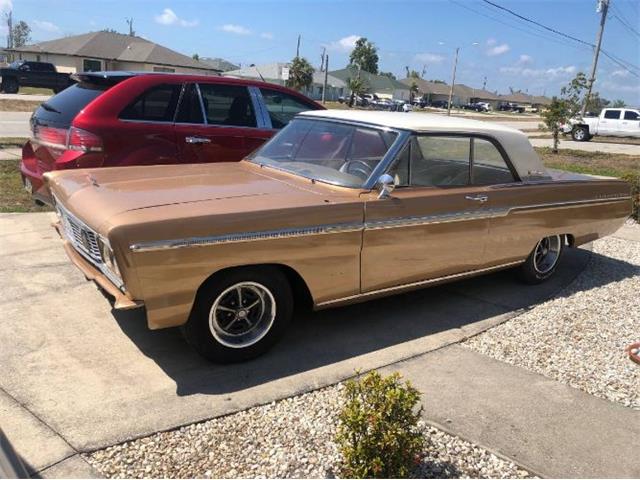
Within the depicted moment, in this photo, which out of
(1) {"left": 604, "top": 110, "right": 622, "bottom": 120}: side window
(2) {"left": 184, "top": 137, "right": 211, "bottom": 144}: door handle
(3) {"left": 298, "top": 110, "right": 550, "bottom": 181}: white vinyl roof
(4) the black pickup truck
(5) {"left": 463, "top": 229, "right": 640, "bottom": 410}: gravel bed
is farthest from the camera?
(1) {"left": 604, "top": 110, "right": 622, "bottom": 120}: side window

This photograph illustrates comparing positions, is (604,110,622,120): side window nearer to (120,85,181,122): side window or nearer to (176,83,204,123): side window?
(176,83,204,123): side window

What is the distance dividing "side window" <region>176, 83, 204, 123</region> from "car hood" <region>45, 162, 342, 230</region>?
1305 millimetres

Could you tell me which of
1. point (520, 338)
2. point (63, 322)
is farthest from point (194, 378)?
A: point (520, 338)

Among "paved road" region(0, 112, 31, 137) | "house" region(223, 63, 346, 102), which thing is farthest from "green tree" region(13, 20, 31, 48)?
"paved road" region(0, 112, 31, 137)

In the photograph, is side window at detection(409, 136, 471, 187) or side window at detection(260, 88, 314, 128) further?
side window at detection(260, 88, 314, 128)

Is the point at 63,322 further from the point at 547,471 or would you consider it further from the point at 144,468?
the point at 547,471

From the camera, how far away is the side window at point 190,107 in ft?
18.8

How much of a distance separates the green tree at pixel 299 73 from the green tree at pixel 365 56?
Result: 195ft

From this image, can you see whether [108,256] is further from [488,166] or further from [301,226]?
[488,166]

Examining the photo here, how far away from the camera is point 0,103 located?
23078 mm

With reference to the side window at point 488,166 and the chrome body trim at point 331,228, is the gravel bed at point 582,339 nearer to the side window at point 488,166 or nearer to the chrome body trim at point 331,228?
the chrome body trim at point 331,228

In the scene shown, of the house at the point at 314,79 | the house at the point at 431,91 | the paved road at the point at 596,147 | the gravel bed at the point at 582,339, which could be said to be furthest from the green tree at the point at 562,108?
the house at the point at 431,91

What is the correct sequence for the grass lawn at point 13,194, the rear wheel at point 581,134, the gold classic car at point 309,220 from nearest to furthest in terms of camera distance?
the gold classic car at point 309,220, the grass lawn at point 13,194, the rear wheel at point 581,134

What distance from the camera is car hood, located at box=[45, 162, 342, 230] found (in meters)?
3.35
